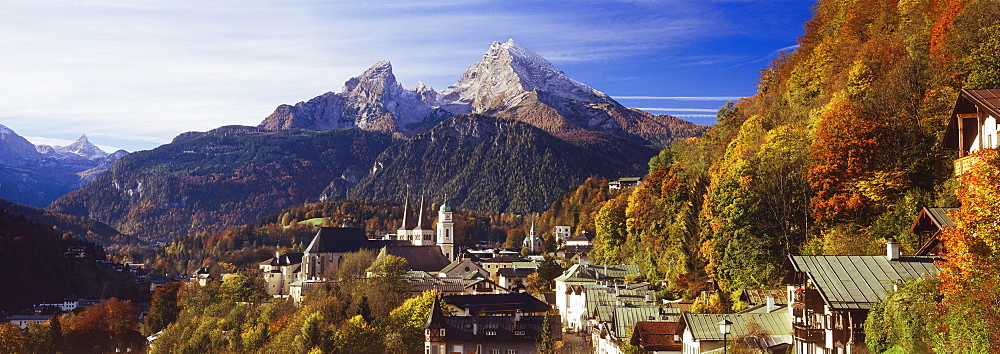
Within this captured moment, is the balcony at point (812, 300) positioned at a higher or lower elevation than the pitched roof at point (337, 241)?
lower

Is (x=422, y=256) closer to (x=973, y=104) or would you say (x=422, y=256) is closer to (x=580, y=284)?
(x=580, y=284)

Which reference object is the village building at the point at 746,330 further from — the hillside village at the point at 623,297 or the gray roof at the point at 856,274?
the gray roof at the point at 856,274

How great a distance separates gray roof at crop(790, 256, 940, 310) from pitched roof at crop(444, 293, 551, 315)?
51221 mm

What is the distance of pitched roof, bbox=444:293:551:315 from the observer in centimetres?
8556

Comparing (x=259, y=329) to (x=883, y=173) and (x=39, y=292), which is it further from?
(x=39, y=292)

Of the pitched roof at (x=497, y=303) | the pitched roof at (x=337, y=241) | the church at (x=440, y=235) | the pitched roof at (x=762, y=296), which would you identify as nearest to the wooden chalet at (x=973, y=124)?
the pitched roof at (x=762, y=296)

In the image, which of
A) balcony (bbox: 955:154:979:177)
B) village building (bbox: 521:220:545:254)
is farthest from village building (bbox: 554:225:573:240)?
balcony (bbox: 955:154:979:177)

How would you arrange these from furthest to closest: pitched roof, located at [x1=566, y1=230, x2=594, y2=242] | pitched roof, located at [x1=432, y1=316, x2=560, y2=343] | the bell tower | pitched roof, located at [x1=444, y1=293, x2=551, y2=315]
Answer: the bell tower
pitched roof, located at [x1=566, y1=230, x2=594, y2=242]
pitched roof, located at [x1=444, y1=293, x2=551, y2=315]
pitched roof, located at [x1=432, y1=316, x2=560, y2=343]

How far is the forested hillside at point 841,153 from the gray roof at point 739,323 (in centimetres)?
543

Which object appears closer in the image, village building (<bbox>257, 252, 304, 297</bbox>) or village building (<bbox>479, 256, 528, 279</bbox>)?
village building (<bbox>479, 256, 528, 279</bbox>)

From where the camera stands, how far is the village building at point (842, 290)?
32406 millimetres

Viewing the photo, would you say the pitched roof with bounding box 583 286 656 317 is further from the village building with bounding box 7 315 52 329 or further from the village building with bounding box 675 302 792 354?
the village building with bounding box 7 315 52 329

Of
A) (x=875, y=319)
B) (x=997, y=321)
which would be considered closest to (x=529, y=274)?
(x=875, y=319)

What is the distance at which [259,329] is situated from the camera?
94.9 metres
